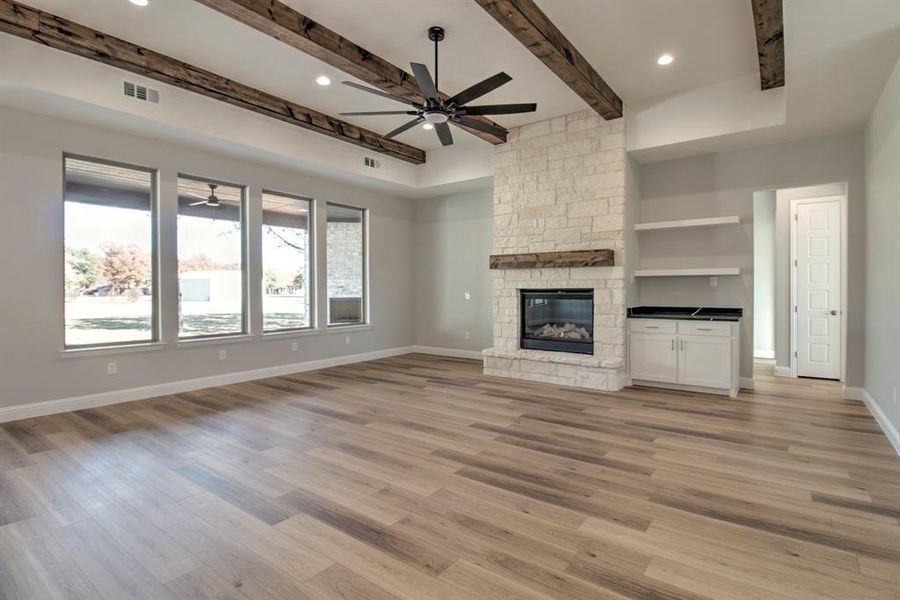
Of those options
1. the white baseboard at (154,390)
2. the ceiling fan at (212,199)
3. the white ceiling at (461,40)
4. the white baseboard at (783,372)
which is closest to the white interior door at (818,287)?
the white baseboard at (783,372)

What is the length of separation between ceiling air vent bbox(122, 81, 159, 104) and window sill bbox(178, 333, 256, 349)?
264 cm

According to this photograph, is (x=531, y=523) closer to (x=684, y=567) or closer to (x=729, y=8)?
(x=684, y=567)

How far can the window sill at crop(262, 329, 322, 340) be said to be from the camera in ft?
20.6

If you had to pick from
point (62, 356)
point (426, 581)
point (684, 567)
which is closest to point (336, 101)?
point (62, 356)

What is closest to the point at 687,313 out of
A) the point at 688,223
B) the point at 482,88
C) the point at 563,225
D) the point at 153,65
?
the point at 688,223

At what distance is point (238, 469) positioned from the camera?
10.0 feet

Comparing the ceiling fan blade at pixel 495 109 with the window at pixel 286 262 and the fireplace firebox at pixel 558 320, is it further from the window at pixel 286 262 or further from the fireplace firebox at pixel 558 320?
the window at pixel 286 262

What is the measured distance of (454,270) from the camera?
799 cm

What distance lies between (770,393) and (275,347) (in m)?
6.22

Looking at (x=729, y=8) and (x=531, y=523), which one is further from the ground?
(x=729, y=8)

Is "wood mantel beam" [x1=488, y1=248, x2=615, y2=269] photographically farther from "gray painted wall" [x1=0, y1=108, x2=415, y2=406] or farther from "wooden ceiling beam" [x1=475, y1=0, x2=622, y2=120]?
"gray painted wall" [x1=0, y1=108, x2=415, y2=406]

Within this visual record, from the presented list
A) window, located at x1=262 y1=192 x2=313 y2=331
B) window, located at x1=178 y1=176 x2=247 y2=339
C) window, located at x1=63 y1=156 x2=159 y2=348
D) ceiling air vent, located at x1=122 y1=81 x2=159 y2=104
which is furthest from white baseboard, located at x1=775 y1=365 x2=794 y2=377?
ceiling air vent, located at x1=122 y1=81 x2=159 y2=104

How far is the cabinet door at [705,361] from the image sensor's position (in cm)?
501

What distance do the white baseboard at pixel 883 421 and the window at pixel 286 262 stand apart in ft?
21.4
